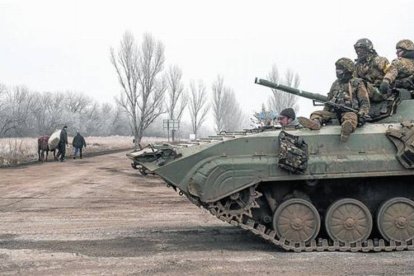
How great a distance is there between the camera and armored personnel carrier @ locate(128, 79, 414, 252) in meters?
7.68

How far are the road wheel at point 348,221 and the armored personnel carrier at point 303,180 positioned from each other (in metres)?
0.01

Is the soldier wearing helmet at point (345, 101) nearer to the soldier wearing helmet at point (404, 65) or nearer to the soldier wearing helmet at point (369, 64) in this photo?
the soldier wearing helmet at point (369, 64)

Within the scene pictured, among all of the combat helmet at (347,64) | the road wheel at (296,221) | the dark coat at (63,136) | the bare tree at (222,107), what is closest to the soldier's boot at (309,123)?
the road wheel at (296,221)

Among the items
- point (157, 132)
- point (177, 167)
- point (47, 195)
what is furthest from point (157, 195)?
point (157, 132)

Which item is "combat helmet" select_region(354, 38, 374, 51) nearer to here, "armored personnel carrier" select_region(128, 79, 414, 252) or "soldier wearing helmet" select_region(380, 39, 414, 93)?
"soldier wearing helmet" select_region(380, 39, 414, 93)

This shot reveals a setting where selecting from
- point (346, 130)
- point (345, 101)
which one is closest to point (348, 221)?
point (346, 130)

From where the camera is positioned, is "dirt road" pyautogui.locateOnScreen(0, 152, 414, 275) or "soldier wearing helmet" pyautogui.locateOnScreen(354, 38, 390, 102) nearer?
"dirt road" pyautogui.locateOnScreen(0, 152, 414, 275)

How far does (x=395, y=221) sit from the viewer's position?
7.85 metres

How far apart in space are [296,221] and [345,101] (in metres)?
2.00

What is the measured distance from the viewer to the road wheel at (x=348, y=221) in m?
7.81

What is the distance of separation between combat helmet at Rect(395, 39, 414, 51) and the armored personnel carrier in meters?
1.52

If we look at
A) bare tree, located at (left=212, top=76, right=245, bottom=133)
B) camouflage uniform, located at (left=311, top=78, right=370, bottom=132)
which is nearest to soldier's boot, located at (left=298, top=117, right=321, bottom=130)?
camouflage uniform, located at (left=311, top=78, right=370, bottom=132)

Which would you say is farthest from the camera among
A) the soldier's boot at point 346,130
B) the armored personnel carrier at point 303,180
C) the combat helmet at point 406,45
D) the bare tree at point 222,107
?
the bare tree at point 222,107

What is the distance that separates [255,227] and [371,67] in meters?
3.19
